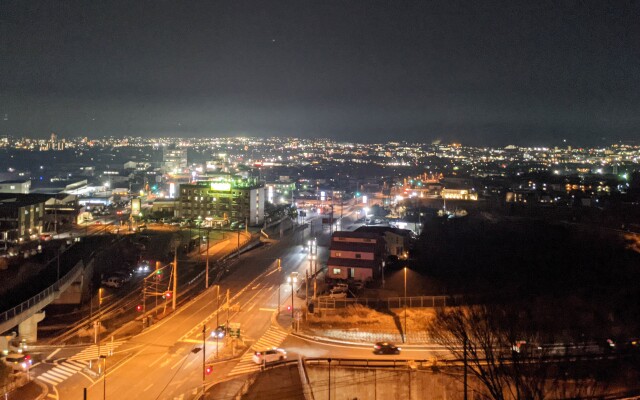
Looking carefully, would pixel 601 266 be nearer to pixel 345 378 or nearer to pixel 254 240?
pixel 345 378

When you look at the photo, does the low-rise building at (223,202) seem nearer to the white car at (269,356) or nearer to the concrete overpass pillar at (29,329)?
the concrete overpass pillar at (29,329)

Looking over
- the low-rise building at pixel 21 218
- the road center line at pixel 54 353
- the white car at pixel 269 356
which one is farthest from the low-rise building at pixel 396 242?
the low-rise building at pixel 21 218

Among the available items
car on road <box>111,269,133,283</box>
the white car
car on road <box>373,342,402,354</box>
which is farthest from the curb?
car on road <box>111,269,133,283</box>

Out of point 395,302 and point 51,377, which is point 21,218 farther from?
point 395,302

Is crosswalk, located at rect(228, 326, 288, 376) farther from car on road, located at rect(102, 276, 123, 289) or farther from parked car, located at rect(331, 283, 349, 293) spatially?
car on road, located at rect(102, 276, 123, 289)

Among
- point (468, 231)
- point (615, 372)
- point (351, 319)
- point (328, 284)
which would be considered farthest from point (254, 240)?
point (615, 372)
